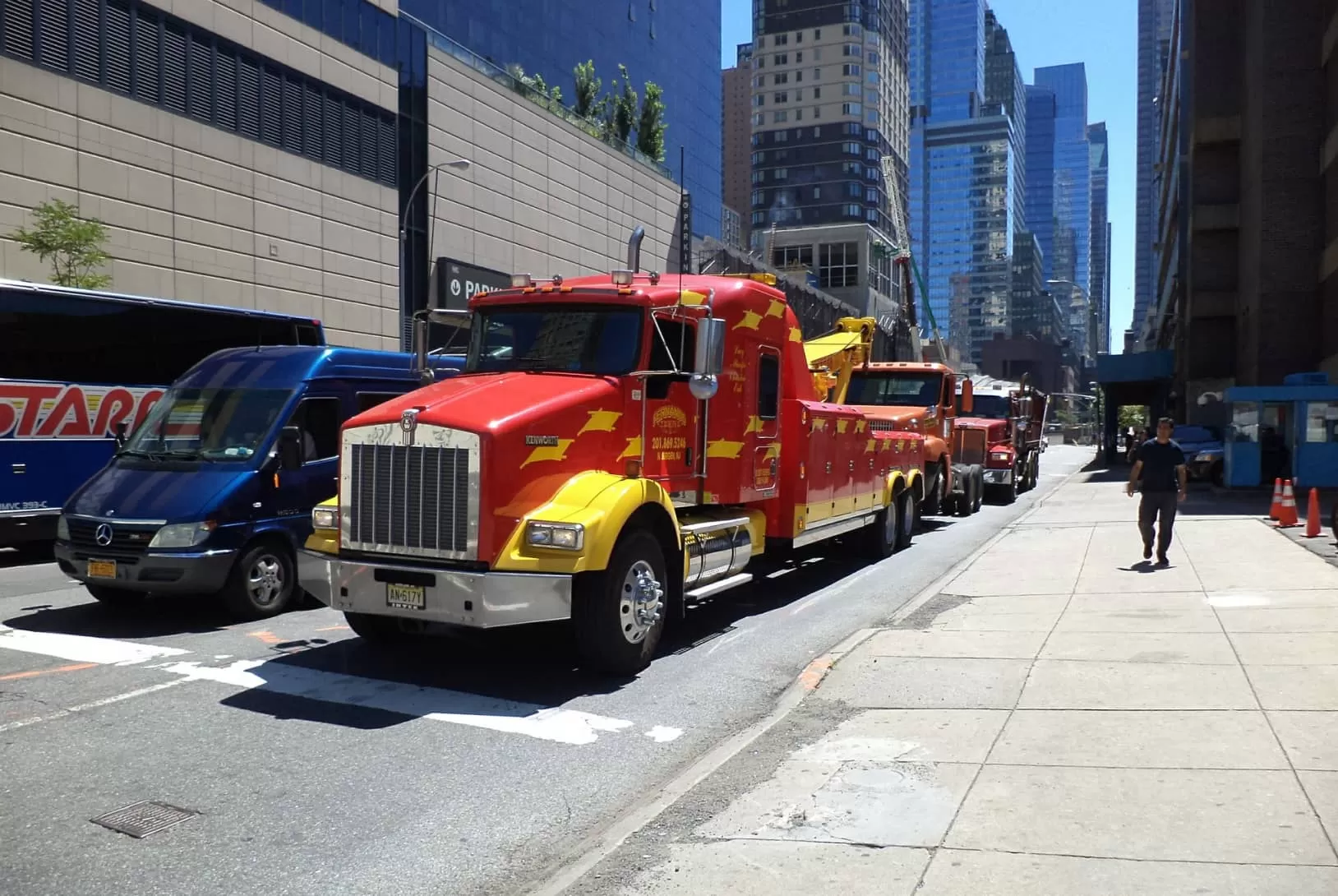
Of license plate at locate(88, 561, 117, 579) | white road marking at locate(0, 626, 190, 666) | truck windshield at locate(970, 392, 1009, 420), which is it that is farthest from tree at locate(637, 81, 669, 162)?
white road marking at locate(0, 626, 190, 666)

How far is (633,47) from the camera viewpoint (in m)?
79.3

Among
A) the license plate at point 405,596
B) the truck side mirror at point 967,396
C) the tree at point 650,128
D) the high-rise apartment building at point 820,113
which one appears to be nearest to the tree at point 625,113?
the tree at point 650,128

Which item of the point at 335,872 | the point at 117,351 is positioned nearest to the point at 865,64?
the point at 117,351

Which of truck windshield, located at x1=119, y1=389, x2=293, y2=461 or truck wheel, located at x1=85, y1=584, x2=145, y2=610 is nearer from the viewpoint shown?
truck wheel, located at x1=85, y1=584, x2=145, y2=610

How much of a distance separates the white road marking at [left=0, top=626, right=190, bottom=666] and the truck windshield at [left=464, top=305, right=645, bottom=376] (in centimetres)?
337

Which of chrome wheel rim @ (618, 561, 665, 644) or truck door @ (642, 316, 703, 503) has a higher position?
truck door @ (642, 316, 703, 503)

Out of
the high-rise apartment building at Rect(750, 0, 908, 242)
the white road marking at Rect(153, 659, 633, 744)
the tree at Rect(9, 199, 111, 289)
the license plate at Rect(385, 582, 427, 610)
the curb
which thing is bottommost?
the white road marking at Rect(153, 659, 633, 744)

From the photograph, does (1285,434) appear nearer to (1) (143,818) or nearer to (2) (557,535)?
(2) (557,535)

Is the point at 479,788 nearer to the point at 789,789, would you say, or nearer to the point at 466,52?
the point at 789,789

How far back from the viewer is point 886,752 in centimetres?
589

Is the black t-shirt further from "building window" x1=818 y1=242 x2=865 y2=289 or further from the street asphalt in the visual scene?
"building window" x1=818 y1=242 x2=865 y2=289

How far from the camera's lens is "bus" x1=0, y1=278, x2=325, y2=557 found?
1373 centimetres

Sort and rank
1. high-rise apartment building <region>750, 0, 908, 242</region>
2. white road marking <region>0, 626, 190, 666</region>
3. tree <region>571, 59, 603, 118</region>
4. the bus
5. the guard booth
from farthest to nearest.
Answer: high-rise apartment building <region>750, 0, 908, 242</region>
tree <region>571, 59, 603, 118</region>
the guard booth
the bus
white road marking <region>0, 626, 190, 666</region>

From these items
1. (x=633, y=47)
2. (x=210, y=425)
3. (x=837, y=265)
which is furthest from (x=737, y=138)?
(x=210, y=425)
